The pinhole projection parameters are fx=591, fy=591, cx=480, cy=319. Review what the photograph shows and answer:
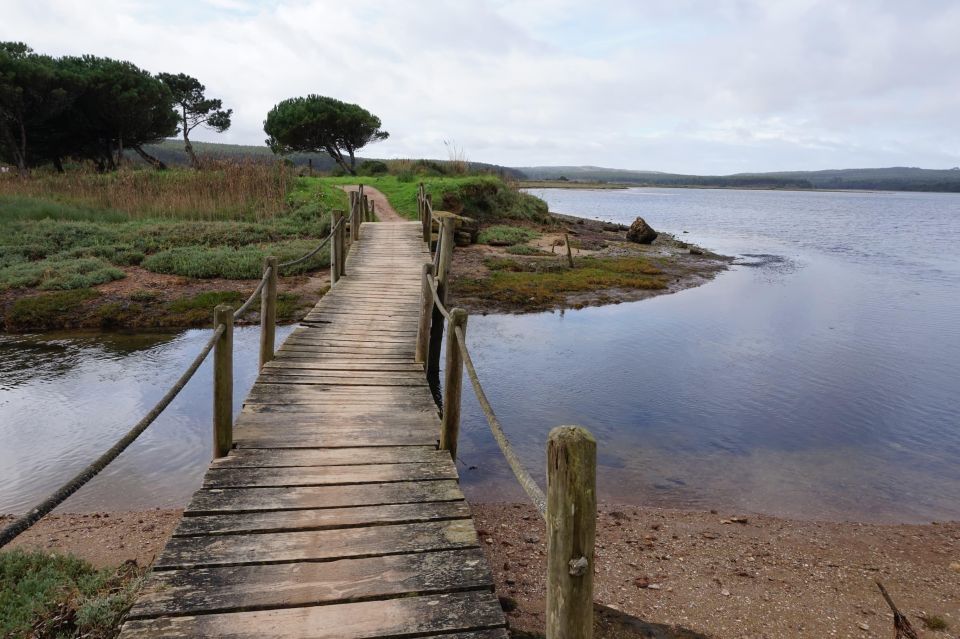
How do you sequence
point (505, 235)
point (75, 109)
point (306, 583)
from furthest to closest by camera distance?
point (75, 109) < point (505, 235) < point (306, 583)

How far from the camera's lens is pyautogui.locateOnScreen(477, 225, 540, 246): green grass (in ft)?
77.5

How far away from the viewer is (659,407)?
9812 millimetres

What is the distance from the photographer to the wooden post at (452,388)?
493 cm

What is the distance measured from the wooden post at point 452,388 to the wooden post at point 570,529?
2817mm

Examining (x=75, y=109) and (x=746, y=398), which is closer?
(x=746, y=398)

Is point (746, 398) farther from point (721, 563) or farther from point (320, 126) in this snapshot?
point (320, 126)

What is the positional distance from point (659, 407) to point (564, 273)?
10.6 meters

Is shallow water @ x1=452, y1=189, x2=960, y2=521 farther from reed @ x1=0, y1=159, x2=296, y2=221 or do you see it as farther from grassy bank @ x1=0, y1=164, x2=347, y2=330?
reed @ x1=0, y1=159, x2=296, y2=221

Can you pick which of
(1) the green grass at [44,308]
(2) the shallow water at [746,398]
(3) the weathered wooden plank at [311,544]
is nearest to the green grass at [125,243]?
(1) the green grass at [44,308]

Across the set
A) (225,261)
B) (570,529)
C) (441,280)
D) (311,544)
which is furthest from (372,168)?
(570,529)

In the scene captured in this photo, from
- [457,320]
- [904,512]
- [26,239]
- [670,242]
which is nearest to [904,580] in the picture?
[904,512]

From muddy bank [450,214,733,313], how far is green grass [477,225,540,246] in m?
0.33

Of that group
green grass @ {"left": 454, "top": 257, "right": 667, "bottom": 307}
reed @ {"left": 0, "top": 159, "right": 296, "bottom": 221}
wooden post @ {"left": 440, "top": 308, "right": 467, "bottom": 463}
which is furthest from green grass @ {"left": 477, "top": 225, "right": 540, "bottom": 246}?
wooden post @ {"left": 440, "top": 308, "right": 467, "bottom": 463}

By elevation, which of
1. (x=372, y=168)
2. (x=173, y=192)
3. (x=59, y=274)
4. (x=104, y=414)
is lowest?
(x=104, y=414)
